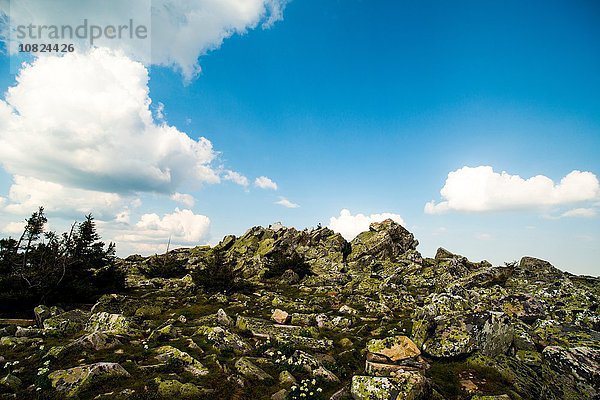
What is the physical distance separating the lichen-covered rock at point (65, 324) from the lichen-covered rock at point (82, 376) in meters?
8.90

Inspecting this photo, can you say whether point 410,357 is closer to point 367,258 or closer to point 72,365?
point 72,365

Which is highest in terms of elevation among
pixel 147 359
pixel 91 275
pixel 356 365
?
pixel 91 275

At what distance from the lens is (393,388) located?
38.7 feet

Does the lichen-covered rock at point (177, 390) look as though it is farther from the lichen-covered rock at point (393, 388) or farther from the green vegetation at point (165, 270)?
the green vegetation at point (165, 270)

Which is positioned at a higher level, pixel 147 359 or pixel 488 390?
pixel 147 359

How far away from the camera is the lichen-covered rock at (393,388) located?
11.6 m

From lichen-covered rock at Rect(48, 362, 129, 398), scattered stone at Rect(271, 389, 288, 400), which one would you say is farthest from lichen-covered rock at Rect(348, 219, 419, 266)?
lichen-covered rock at Rect(48, 362, 129, 398)

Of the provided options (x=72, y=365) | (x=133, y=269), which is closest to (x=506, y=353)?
(x=72, y=365)

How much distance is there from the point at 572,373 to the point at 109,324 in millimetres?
26265

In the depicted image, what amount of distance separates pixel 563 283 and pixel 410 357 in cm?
2278

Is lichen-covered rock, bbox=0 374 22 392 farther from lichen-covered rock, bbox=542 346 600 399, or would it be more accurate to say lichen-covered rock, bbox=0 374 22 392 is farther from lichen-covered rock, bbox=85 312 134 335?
lichen-covered rock, bbox=542 346 600 399

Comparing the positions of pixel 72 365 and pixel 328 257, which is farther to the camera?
pixel 328 257

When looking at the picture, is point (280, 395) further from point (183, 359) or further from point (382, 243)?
point (382, 243)

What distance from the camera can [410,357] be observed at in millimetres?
15797
